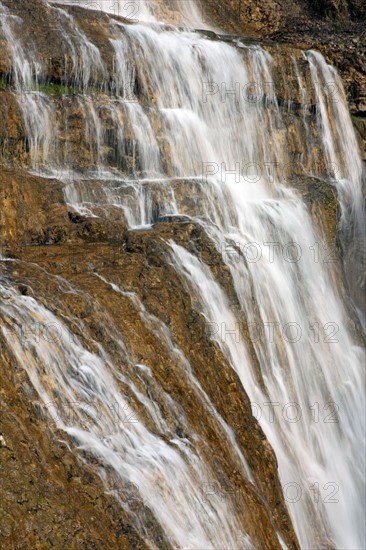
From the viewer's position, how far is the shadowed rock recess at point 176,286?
9727mm

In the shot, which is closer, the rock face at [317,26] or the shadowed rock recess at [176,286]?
the shadowed rock recess at [176,286]

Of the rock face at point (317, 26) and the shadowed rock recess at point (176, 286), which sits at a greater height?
the rock face at point (317, 26)

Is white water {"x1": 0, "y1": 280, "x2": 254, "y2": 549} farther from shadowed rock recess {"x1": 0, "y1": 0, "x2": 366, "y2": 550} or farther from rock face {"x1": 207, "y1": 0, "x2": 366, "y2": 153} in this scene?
rock face {"x1": 207, "y1": 0, "x2": 366, "y2": 153}

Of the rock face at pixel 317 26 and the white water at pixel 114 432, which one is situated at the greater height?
the rock face at pixel 317 26

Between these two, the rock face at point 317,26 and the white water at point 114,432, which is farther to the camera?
the rock face at point 317,26

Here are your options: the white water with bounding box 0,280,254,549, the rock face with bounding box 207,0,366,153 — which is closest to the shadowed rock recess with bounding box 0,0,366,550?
the white water with bounding box 0,280,254,549

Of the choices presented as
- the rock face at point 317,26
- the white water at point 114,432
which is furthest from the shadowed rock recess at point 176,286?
the rock face at point 317,26

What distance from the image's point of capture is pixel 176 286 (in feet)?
42.9

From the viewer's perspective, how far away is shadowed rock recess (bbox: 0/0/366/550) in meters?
9.73

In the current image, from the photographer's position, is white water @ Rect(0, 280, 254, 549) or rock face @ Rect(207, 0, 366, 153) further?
rock face @ Rect(207, 0, 366, 153)

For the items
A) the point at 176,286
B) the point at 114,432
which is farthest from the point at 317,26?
the point at 114,432

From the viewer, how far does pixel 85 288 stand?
11.6 metres

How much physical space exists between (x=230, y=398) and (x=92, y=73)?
817 centimetres

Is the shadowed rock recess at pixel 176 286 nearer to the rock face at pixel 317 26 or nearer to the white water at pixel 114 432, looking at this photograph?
the white water at pixel 114 432
